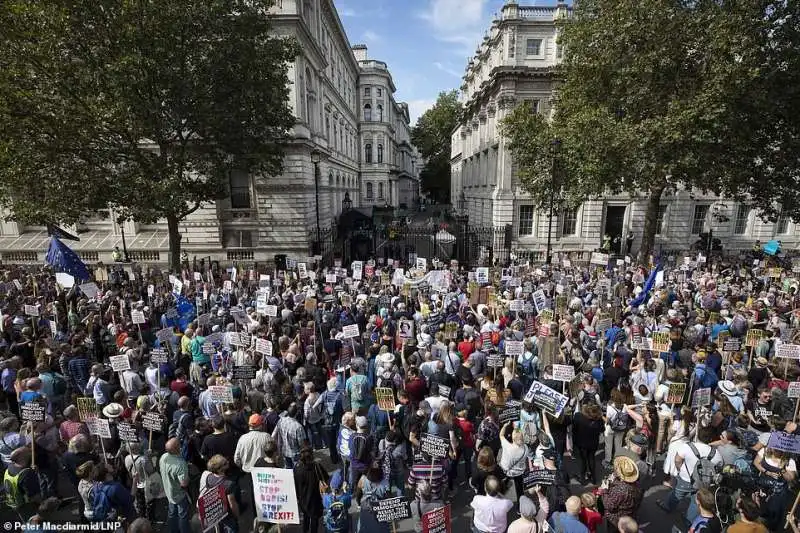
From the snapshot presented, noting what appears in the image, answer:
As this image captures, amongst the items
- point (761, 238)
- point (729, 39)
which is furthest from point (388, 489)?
point (761, 238)

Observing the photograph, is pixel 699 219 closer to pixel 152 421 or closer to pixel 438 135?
pixel 152 421

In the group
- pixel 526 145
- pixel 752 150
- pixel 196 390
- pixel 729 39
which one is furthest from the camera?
pixel 526 145

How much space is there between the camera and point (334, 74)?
143 ft

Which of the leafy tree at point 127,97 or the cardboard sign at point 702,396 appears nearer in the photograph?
the cardboard sign at point 702,396

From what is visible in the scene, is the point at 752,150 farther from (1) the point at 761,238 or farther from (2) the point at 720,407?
(2) the point at 720,407

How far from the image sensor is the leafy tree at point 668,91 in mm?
17469

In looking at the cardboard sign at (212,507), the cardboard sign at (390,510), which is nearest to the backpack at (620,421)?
the cardboard sign at (390,510)

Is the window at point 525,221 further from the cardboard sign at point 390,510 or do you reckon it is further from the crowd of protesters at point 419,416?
the cardboard sign at point 390,510

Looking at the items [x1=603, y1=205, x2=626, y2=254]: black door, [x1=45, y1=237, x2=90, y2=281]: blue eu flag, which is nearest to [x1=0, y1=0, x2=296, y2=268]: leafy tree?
[x1=45, y1=237, x2=90, y2=281]: blue eu flag

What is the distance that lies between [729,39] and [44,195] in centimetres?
2746

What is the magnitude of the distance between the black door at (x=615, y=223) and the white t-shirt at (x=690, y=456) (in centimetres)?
2791

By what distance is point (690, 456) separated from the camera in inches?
234

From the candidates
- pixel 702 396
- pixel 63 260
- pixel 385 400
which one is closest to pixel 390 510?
pixel 385 400

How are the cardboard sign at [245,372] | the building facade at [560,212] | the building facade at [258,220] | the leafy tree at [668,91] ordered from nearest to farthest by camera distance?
1. the cardboard sign at [245,372]
2. the leafy tree at [668,91]
3. the building facade at [258,220]
4. the building facade at [560,212]
